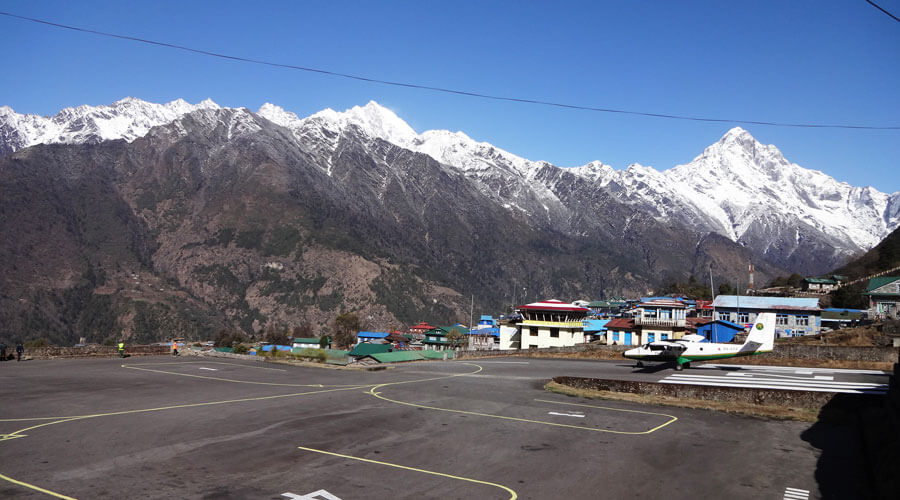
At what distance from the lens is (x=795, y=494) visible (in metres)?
16.7

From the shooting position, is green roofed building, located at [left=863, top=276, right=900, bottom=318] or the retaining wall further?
green roofed building, located at [left=863, top=276, right=900, bottom=318]

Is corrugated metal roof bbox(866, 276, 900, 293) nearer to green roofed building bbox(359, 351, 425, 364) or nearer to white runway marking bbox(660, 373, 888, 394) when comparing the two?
white runway marking bbox(660, 373, 888, 394)

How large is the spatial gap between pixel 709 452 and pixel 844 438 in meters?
6.31

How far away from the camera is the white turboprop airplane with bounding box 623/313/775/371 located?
4381 centimetres

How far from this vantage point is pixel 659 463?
776 inches

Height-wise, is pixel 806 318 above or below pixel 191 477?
above

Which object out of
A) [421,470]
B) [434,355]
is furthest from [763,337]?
[421,470]

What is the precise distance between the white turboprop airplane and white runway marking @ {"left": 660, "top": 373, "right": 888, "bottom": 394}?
10.5ft

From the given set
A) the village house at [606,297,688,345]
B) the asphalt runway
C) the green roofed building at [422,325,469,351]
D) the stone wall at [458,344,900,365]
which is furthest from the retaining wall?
the green roofed building at [422,325,469,351]

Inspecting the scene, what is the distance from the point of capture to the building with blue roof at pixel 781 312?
9281cm

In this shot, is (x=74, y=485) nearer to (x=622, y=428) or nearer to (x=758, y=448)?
(x=622, y=428)

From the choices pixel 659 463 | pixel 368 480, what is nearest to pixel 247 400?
pixel 368 480

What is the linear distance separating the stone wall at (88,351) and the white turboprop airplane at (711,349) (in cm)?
4360

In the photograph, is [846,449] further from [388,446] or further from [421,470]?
[388,446]
